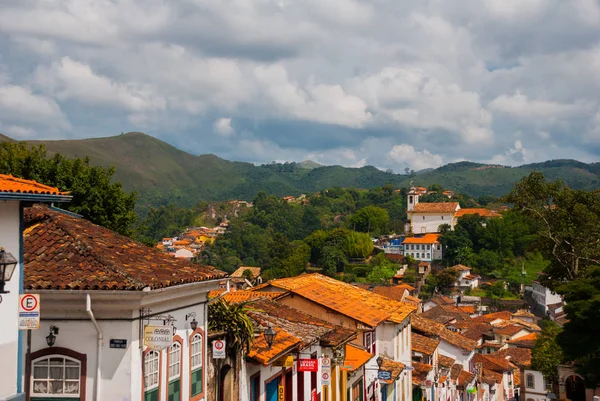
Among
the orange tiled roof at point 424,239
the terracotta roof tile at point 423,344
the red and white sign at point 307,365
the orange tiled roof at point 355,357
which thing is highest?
the red and white sign at point 307,365

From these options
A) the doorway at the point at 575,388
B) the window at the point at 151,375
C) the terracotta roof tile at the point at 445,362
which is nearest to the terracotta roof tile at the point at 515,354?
the doorway at the point at 575,388

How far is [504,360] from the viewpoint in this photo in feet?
212

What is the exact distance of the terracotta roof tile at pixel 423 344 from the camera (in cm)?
3594

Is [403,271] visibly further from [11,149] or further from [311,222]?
[11,149]

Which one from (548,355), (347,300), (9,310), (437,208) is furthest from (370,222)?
(9,310)

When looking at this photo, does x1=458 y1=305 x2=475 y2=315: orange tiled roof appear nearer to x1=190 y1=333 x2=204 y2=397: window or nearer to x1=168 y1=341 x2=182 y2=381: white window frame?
x1=190 y1=333 x2=204 y2=397: window

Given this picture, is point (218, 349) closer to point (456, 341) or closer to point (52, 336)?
point (52, 336)

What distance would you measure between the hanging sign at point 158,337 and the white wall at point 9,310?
1.98 metres

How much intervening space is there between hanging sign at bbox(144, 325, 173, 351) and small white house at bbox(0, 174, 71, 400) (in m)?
1.85

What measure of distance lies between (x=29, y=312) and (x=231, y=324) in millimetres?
5871

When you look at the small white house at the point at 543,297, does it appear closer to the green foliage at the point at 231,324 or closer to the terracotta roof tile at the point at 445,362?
the terracotta roof tile at the point at 445,362

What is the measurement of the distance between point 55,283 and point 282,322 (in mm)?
9831

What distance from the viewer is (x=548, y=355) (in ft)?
176

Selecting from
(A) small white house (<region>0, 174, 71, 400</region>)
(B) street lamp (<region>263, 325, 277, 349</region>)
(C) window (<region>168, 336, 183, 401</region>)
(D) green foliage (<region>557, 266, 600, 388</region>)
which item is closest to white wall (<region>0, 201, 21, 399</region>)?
(A) small white house (<region>0, 174, 71, 400</region>)
